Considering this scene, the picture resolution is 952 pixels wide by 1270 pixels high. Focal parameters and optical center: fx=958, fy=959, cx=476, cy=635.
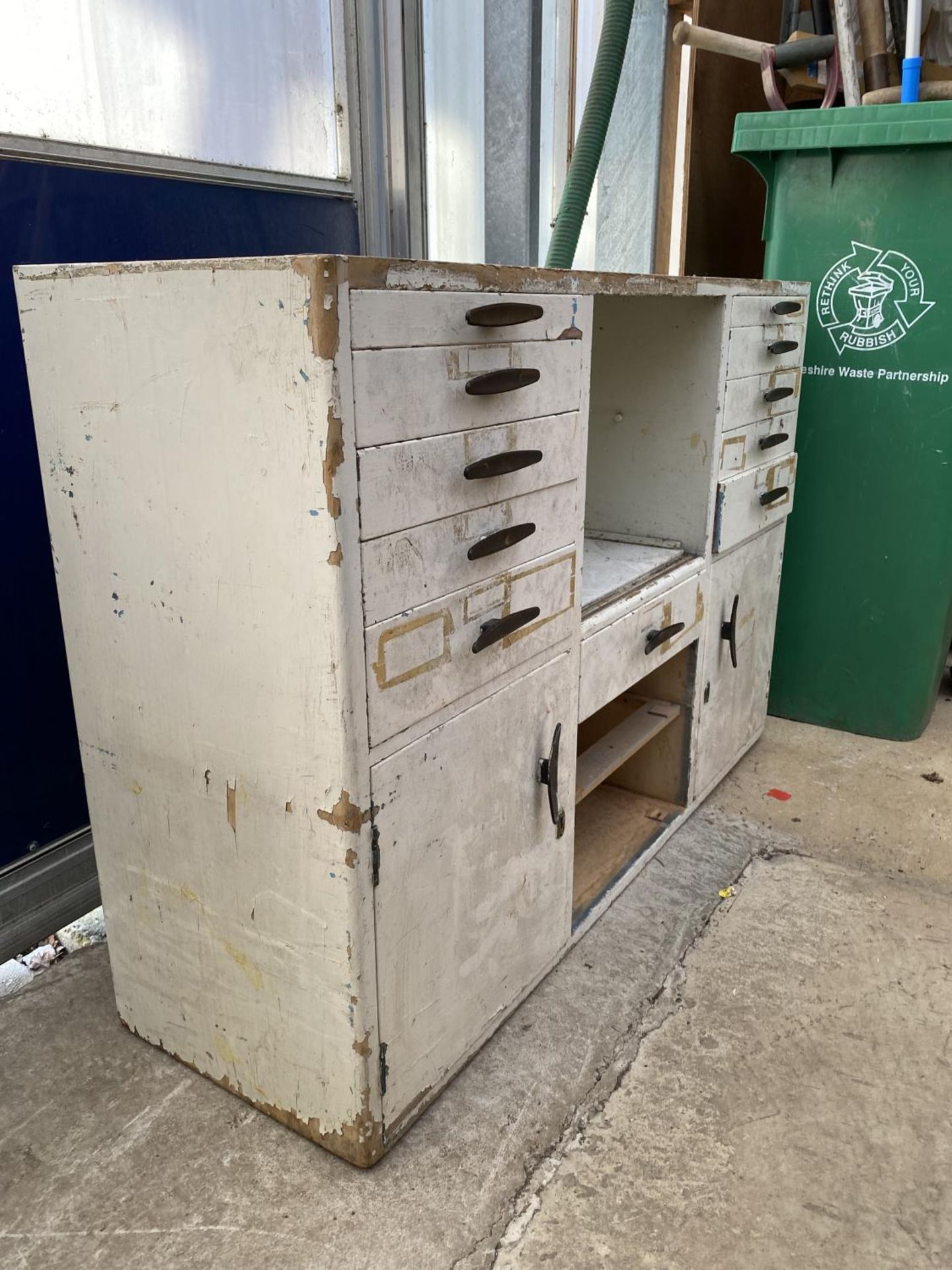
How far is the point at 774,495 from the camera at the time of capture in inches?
87.4

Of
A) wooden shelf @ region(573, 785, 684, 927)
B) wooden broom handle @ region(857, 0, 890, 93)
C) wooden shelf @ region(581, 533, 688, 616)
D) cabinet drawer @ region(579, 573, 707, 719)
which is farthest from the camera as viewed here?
wooden broom handle @ region(857, 0, 890, 93)

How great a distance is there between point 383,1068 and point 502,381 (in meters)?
0.91

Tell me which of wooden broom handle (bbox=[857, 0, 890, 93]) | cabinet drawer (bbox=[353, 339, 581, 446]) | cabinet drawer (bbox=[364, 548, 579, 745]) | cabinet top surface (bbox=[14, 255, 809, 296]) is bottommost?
cabinet drawer (bbox=[364, 548, 579, 745])

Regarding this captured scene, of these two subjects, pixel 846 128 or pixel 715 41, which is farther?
pixel 715 41

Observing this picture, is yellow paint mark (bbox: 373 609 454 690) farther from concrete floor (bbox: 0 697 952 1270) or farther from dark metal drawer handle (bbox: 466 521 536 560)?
concrete floor (bbox: 0 697 952 1270)

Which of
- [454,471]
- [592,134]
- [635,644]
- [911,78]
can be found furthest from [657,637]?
[911,78]

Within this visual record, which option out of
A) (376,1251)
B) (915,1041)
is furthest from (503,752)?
(915,1041)

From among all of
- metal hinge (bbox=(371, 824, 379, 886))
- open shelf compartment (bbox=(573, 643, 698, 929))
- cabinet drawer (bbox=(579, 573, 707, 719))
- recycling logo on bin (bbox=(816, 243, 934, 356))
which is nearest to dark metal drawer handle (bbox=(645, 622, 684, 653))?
cabinet drawer (bbox=(579, 573, 707, 719))

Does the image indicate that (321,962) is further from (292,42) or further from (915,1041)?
(292,42)

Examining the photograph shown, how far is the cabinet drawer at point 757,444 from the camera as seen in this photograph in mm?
2004

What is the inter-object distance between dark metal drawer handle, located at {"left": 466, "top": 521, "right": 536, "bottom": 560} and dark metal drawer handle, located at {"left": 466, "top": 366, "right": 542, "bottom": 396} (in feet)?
0.58

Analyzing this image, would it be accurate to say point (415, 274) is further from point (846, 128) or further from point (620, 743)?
point (846, 128)

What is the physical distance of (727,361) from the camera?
75.7 inches

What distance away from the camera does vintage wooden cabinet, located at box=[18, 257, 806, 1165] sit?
41.4 inches
